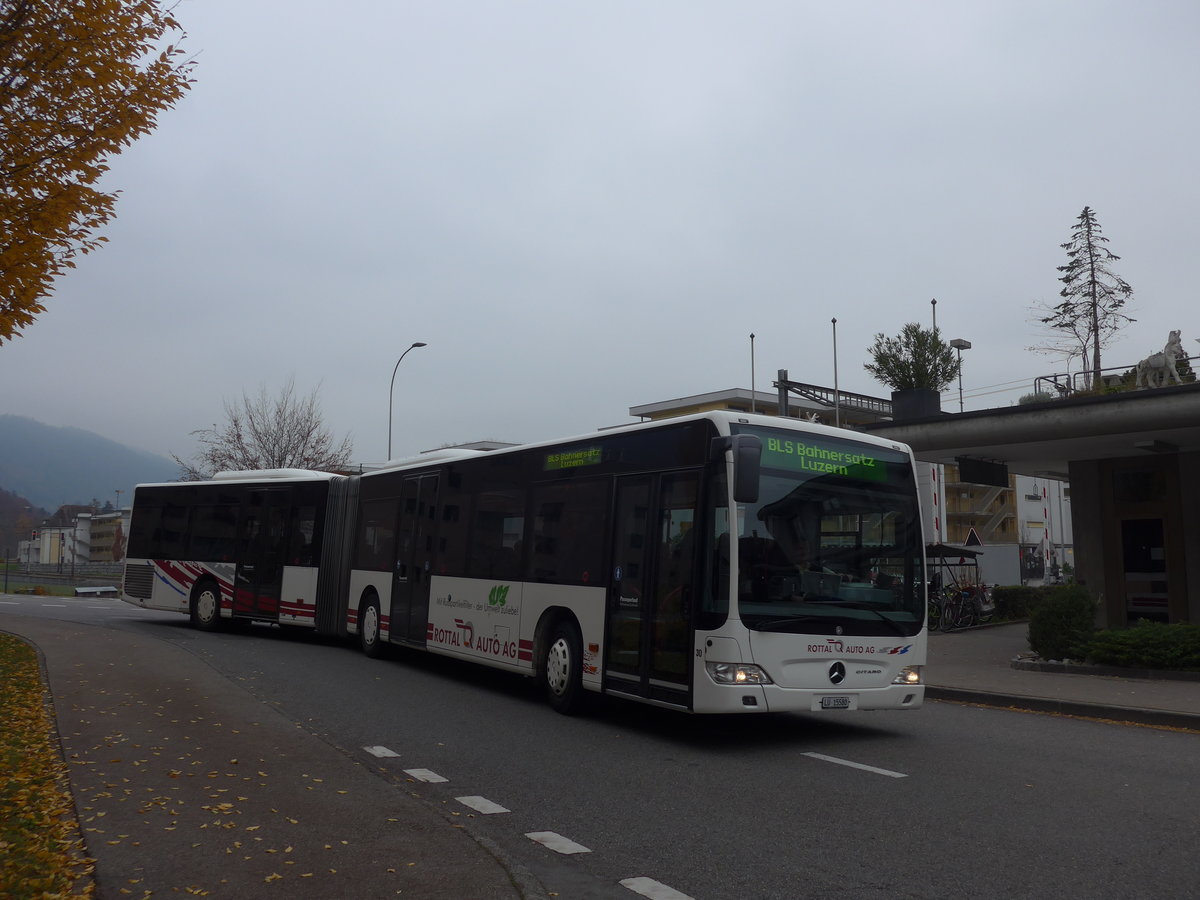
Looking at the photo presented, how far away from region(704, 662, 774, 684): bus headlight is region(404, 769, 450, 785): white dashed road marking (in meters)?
2.54

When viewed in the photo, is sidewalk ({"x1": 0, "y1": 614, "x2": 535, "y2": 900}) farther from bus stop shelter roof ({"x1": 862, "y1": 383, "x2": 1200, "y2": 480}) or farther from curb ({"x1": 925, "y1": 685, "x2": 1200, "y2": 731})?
bus stop shelter roof ({"x1": 862, "y1": 383, "x2": 1200, "y2": 480})

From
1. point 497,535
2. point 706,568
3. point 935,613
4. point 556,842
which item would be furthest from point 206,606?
point 935,613

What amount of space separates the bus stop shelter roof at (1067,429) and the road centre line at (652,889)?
46.2ft

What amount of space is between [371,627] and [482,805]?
1073cm

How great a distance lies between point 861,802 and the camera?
721 centimetres

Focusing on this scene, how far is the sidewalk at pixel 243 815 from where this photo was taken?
521 centimetres

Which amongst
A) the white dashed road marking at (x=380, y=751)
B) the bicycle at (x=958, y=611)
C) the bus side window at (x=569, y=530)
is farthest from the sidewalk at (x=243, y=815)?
the bicycle at (x=958, y=611)

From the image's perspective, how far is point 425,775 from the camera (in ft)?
26.4

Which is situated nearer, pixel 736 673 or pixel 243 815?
pixel 243 815

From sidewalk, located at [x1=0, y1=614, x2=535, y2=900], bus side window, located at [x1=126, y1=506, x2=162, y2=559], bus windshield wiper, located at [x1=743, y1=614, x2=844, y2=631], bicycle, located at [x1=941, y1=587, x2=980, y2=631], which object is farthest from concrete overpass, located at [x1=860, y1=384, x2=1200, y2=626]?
bus side window, located at [x1=126, y1=506, x2=162, y2=559]

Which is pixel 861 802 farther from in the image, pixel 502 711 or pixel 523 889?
pixel 502 711

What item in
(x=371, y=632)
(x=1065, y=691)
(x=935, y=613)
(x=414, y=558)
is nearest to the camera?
(x=1065, y=691)

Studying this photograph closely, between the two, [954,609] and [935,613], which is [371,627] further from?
[935,613]

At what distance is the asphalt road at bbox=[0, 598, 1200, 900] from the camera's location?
18.1 feet
